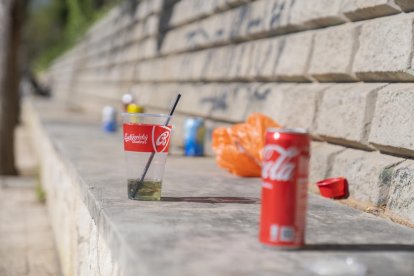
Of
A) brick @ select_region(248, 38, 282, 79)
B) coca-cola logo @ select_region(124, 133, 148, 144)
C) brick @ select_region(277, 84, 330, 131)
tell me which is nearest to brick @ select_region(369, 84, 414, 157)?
brick @ select_region(277, 84, 330, 131)

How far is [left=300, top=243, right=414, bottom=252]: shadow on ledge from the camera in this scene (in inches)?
85.0

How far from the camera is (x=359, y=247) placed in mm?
2215

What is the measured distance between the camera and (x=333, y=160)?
358 centimetres

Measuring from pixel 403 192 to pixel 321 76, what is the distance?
115 cm

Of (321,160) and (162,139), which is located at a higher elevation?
(162,139)

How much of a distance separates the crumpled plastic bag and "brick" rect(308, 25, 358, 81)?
Answer: 456 mm

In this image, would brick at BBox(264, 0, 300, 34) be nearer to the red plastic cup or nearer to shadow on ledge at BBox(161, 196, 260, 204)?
the red plastic cup

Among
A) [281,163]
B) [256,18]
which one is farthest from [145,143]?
[256,18]

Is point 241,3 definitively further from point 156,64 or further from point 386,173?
point 156,64

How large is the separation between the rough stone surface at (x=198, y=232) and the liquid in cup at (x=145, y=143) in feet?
0.47

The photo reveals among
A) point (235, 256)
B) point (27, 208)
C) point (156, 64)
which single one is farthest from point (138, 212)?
point (156, 64)

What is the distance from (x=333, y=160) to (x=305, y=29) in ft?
3.35

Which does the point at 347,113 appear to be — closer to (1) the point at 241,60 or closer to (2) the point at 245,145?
(2) the point at 245,145

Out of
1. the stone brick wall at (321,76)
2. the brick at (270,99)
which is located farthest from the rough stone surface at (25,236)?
the brick at (270,99)
